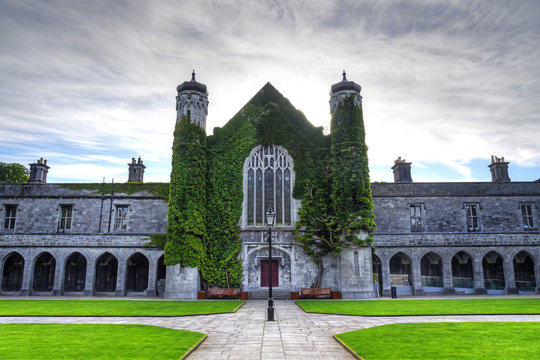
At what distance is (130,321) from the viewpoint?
1369cm

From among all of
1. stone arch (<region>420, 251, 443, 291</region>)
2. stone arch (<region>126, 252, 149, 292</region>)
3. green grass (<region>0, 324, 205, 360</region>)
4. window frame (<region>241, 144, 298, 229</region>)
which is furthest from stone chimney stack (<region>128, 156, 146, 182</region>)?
stone arch (<region>420, 251, 443, 291</region>)

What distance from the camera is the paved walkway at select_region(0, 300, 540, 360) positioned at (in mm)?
8953

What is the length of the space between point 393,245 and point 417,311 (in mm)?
11349

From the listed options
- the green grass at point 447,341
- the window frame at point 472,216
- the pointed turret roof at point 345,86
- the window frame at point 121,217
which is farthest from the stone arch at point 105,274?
the window frame at point 472,216

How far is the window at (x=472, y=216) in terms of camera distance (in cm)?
2899

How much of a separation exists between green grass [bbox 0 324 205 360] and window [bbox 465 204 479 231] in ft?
83.2

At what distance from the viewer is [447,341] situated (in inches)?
384

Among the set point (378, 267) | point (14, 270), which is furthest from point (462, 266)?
point (14, 270)

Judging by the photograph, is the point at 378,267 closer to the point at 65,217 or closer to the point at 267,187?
the point at 267,187

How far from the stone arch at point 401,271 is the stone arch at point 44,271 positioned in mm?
26176

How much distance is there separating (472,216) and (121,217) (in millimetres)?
27258

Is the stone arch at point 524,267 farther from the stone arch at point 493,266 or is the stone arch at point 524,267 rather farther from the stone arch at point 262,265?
the stone arch at point 262,265

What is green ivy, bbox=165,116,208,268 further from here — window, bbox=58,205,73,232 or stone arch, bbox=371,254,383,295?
stone arch, bbox=371,254,383,295

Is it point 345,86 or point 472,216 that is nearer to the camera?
point 345,86
